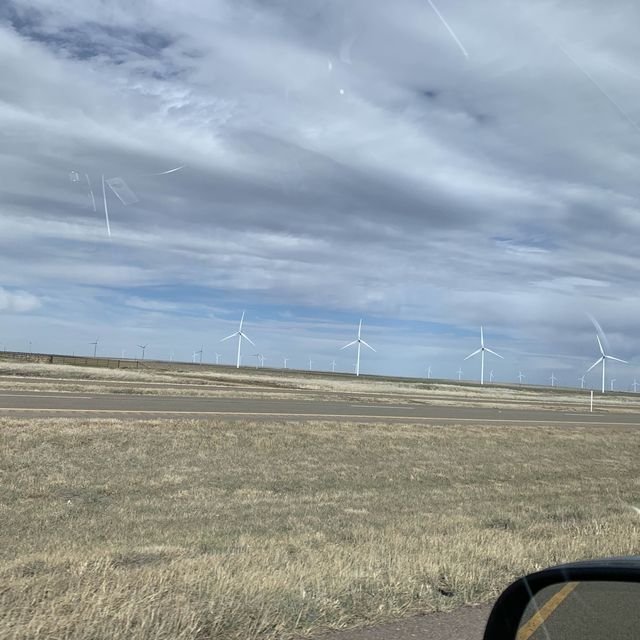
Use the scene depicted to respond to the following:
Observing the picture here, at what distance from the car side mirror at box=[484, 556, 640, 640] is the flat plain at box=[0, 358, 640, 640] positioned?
239 centimetres

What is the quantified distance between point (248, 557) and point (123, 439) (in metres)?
11.7

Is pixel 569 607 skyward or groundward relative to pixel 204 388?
skyward

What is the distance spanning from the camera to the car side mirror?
286cm

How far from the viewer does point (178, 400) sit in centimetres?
3142

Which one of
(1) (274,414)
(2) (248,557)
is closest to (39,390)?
(1) (274,414)

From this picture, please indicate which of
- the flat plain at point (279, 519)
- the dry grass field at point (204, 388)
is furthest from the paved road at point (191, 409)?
the dry grass field at point (204, 388)

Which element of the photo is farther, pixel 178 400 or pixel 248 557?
pixel 178 400

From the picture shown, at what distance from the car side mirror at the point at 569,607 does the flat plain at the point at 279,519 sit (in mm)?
2387

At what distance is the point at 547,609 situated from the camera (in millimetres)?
3209

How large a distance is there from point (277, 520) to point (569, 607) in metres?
9.84

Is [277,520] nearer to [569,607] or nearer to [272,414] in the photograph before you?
[569,607]

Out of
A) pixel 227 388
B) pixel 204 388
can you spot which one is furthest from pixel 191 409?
pixel 227 388

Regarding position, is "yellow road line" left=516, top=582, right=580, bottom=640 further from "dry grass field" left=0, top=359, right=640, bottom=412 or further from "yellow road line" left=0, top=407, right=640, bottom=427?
"dry grass field" left=0, top=359, right=640, bottom=412

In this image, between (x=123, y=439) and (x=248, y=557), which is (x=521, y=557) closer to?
(x=248, y=557)
